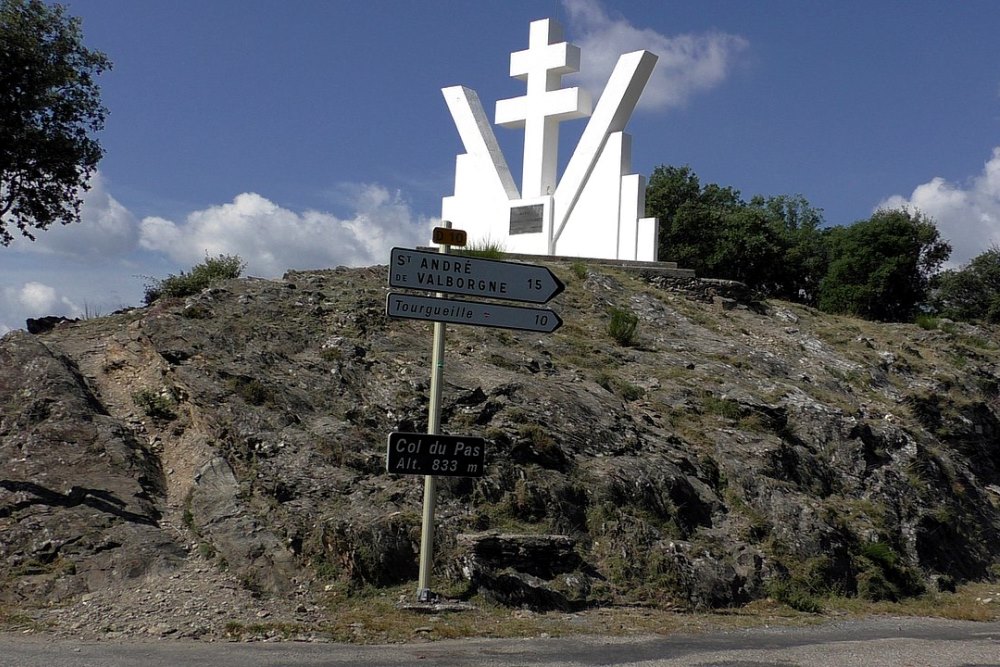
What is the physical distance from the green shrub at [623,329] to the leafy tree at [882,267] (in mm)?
19946

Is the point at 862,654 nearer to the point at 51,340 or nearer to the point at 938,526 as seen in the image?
the point at 938,526

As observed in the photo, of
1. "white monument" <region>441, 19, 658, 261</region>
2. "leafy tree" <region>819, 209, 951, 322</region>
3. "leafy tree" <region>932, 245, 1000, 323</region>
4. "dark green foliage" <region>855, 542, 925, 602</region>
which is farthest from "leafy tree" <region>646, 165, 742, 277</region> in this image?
"dark green foliage" <region>855, 542, 925, 602</region>

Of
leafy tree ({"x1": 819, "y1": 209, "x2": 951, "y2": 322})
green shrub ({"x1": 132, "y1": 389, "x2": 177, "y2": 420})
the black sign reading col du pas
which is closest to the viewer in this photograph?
the black sign reading col du pas

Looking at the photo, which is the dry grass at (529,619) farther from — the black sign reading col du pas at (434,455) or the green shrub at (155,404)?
the green shrub at (155,404)

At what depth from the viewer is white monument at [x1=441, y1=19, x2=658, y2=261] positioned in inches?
899

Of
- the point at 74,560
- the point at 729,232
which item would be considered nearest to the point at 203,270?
the point at 74,560

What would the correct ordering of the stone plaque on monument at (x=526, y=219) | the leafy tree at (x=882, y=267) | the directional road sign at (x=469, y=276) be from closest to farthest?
the directional road sign at (x=469, y=276) < the stone plaque on monument at (x=526, y=219) < the leafy tree at (x=882, y=267)

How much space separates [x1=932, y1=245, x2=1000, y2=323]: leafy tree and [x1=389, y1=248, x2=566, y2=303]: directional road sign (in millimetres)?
33913

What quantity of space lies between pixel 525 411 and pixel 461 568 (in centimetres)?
347

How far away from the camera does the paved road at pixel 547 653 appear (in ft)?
25.1

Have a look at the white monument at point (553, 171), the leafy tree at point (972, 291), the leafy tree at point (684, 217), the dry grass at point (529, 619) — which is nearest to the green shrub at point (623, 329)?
the white monument at point (553, 171)

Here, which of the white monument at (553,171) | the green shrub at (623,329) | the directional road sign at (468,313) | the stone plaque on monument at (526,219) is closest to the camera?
the directional road sign at (468,313)

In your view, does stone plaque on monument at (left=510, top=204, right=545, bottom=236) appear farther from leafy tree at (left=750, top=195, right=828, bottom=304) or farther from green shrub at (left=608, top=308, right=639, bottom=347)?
leafy tree at (left=750, top=195, right=828, bottom=304)

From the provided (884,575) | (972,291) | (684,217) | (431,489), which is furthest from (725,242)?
(431,489)
